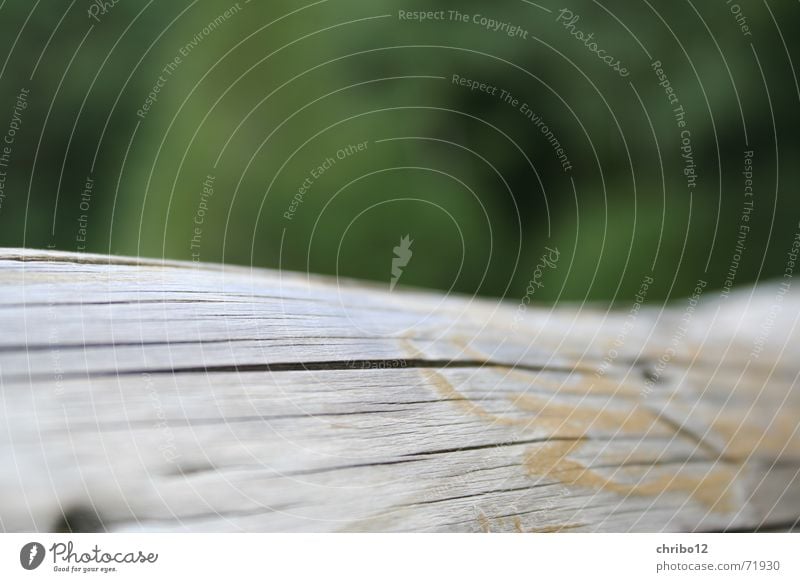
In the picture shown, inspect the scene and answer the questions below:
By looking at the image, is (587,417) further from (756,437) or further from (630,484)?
(756,437)

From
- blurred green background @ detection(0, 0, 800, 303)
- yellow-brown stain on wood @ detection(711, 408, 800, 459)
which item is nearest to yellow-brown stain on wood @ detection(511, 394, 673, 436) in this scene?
yellow-brown stain on wood @ detection(711, 408, 800, 459)

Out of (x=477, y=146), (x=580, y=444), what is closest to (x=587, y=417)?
(x=580, y=444)

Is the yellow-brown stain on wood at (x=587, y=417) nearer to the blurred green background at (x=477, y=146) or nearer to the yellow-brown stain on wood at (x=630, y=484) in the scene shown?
the yellow-brown stain on wood at (x=630, y=484)

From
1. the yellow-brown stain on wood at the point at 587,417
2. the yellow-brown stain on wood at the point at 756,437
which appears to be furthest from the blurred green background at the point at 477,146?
the yellow-brown stain on wood at the point at 587,417

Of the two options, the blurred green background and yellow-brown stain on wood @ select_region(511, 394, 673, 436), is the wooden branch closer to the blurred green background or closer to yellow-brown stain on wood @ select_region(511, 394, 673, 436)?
Result: yellow-brown stain on wood @ select_region(511, 394, 673, 436)

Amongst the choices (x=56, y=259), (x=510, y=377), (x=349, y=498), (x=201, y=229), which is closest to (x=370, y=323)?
(x=510, y=377)
